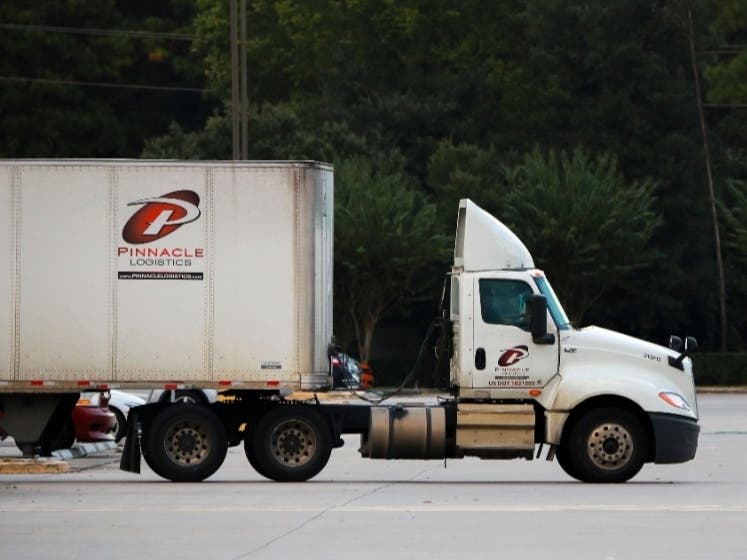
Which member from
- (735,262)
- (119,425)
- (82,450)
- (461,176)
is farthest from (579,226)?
(82,450)

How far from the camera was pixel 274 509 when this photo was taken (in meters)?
18.6

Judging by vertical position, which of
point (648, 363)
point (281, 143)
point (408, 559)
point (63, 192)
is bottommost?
point (408, 559)

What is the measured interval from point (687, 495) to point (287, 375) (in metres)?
4.88

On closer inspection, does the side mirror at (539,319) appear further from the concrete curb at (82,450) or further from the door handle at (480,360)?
the concrete curb at (82,450)

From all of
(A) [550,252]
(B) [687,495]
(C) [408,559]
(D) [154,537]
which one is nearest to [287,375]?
(B) [687,495]

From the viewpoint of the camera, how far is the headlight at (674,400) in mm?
22761

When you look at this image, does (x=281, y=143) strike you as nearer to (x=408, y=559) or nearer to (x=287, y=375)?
(x=287, y=375)

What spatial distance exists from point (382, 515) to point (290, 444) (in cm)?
529

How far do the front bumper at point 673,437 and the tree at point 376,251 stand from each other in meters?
40.0

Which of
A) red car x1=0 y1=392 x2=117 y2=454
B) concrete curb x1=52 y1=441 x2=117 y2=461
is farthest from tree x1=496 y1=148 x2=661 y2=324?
red car x1=0 y1=392 x2=117 y2=454

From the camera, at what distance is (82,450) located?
28.0 meters

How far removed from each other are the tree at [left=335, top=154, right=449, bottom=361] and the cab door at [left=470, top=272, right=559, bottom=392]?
3953 cm

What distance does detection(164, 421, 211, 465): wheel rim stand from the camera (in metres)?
22.9

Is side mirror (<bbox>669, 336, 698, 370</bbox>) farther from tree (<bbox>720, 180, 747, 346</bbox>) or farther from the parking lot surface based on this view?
tree (<bbox>720, 180, 747, 346</bbox>)
